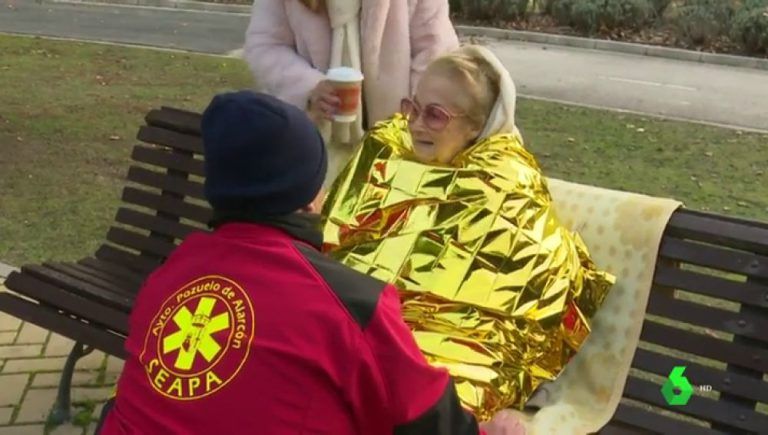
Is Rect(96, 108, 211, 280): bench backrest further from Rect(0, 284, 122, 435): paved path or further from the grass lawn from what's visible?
the grass lawn

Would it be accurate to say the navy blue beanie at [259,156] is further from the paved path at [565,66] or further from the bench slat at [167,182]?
the paved path at [565,66]

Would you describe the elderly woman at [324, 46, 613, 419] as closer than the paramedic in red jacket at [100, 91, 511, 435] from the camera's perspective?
No

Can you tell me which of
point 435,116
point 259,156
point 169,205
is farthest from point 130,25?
point 259,156

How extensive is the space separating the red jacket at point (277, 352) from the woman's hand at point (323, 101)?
4.97 ft

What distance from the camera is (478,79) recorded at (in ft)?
11.3

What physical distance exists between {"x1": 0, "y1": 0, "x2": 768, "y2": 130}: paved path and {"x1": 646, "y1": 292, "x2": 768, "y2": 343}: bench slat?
785 cm

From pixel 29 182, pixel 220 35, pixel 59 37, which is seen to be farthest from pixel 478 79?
pixel 220 35

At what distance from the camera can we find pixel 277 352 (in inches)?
77.3

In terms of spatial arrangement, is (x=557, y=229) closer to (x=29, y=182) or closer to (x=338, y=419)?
(x=338, y=419)

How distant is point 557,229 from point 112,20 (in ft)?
50.2

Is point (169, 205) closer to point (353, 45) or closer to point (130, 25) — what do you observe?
point (353, 45)

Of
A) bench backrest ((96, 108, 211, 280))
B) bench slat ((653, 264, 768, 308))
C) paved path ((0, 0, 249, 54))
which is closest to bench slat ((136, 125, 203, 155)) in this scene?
bench backrest ((96, 108, 211, 280))

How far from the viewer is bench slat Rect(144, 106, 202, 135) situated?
181 inches

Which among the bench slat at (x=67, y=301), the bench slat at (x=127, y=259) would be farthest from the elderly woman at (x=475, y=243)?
the bench slat at (x=127, y=259)
